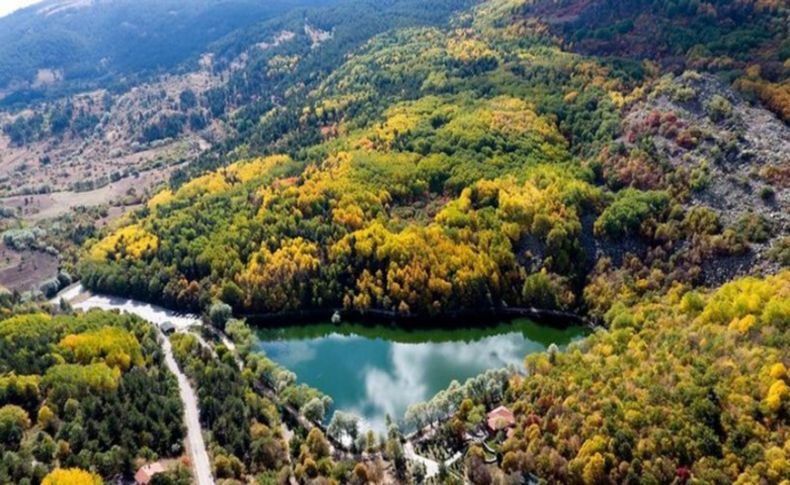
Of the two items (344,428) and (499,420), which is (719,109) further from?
(344,428)

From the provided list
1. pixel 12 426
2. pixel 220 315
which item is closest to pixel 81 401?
pixel 12 426

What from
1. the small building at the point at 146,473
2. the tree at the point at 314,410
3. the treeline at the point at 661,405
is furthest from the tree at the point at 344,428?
the small building at the point at 146,473

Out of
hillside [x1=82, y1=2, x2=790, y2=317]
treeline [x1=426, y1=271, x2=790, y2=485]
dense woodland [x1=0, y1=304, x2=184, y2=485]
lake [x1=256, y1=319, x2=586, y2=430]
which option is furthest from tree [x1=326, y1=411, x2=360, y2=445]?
hillside [x1=82, y1=2, x2=790, y2=317]

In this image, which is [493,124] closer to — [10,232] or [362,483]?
[362,483]

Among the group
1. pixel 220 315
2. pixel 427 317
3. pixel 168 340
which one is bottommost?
pixel 427 317

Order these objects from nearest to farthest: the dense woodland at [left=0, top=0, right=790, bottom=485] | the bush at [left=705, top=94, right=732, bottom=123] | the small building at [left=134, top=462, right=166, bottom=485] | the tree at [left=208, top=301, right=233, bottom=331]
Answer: the small building at [left=134, top=462, right=166, bottom=485] < the dense woodland at [left=0, top=0, right=790, bottom=485] < the tree at [left=208, top=301, right=233, bottom=331] < the bush at [left=705, top=94, right=732, bottom=123]

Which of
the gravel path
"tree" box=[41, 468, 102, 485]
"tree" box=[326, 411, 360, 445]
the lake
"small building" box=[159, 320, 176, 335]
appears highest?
"tree" box=[41, 468, 102, 485]

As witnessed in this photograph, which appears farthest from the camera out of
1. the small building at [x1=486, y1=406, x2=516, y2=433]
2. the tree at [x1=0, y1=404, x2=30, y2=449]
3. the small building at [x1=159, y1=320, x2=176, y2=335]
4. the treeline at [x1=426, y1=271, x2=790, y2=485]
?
the small building at [x1=159, y1=320, x2=176, y2=335]

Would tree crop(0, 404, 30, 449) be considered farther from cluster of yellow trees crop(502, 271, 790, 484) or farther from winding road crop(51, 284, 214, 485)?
cluster of yellow trees crop(502, 271, 790, 484)
